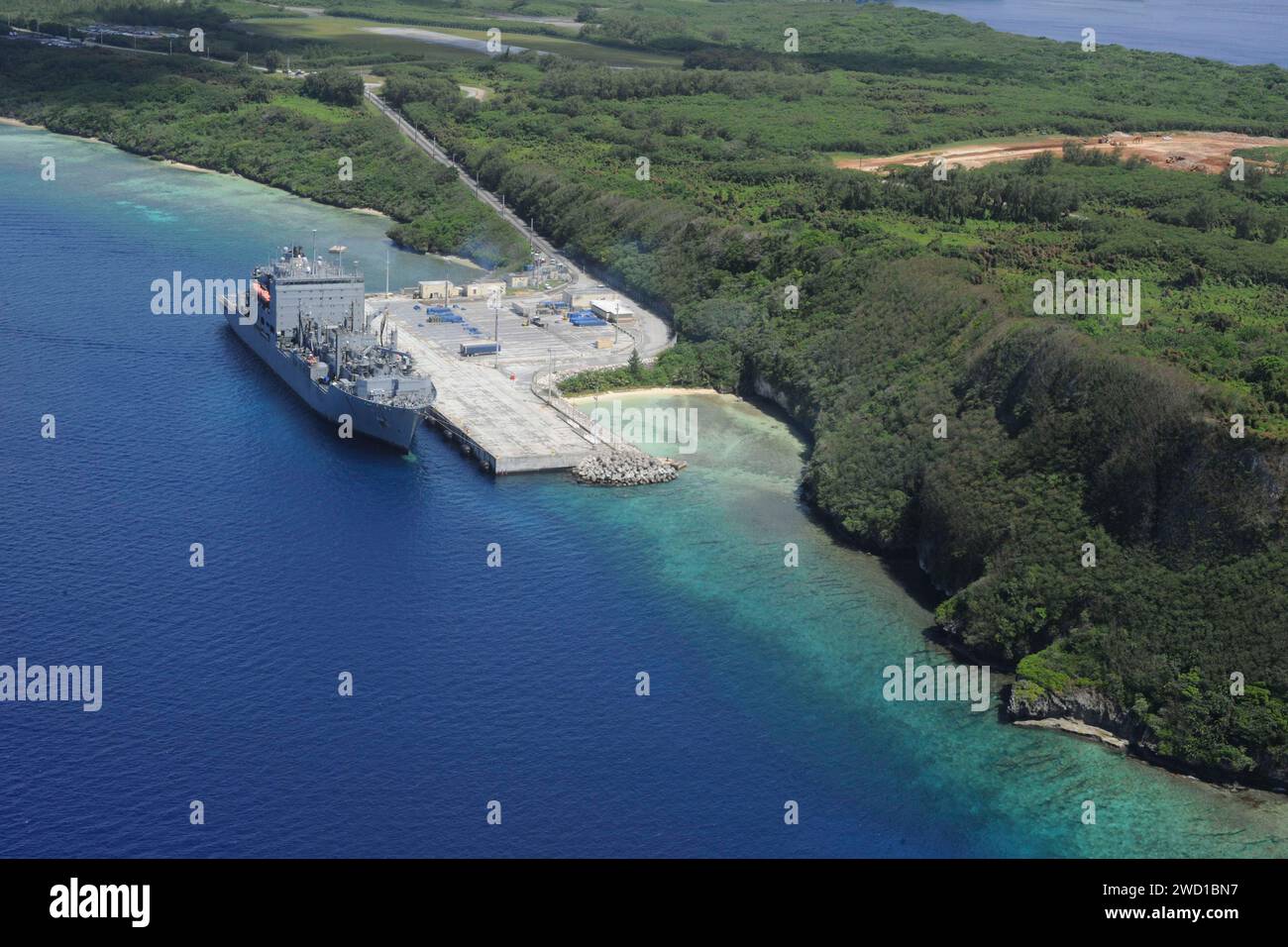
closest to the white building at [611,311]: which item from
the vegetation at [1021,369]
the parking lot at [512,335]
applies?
the parking lot at [512,335]

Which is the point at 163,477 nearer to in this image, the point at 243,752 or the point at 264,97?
the point at 243,752

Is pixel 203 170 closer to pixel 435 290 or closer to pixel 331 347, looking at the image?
pixel 435 290

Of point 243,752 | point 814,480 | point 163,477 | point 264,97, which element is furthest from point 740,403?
point 264,97

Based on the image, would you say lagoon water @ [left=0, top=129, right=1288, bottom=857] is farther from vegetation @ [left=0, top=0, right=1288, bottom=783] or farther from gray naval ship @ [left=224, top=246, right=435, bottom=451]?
vegetation @ [left=0, top=0, right=1288, bottom=783]

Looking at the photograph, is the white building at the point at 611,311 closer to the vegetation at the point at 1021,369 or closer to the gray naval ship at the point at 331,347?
the vegetation at the point at 1021,369

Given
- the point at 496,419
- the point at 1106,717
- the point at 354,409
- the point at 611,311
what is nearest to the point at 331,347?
the point at 354,409
